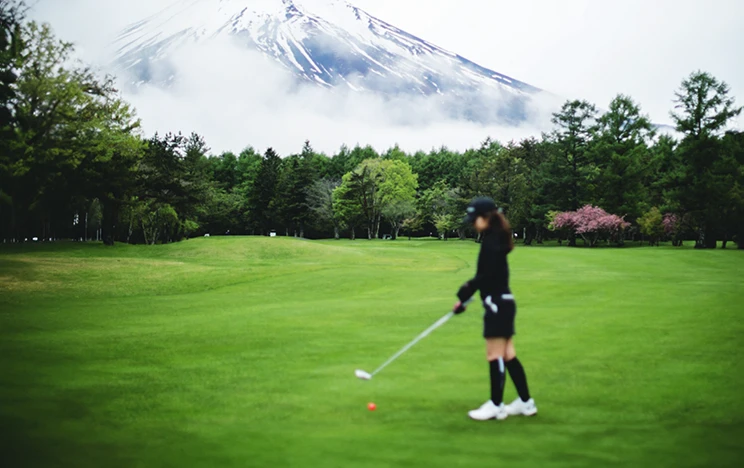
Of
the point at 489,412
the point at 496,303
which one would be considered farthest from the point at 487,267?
the point at 489,412

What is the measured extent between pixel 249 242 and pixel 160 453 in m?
49.3

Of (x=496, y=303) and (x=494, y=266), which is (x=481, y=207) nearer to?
Result: (x=494, y=266)

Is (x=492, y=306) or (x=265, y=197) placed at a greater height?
(x=265, y=197)

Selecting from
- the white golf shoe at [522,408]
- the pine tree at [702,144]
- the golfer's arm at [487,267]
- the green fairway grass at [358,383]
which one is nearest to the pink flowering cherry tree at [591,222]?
the pine tree at [702,144]

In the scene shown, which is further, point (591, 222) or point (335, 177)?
point (335, 177)

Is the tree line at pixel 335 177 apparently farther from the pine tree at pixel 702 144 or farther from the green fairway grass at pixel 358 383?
the green fairway grass at pixel 358 383

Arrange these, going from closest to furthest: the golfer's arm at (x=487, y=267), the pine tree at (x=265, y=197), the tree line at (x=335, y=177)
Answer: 1. the golfer's arm at (x=487, y=267)
2. the tree line at (x=335, y=177)
3. the pine tree at (x=265, y=197)

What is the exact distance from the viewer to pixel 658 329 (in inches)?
540

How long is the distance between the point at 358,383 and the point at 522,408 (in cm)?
257

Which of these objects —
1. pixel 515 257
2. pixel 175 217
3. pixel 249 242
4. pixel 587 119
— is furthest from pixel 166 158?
pixel 587 119

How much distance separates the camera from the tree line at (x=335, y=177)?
1661 inches

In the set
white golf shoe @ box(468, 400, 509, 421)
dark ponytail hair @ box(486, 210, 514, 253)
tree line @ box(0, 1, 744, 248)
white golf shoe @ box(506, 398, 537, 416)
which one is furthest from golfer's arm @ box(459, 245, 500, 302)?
tree line @ box(0, 1, 744, 248)

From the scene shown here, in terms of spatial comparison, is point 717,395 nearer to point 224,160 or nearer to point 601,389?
point 601,389

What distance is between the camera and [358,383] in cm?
875
